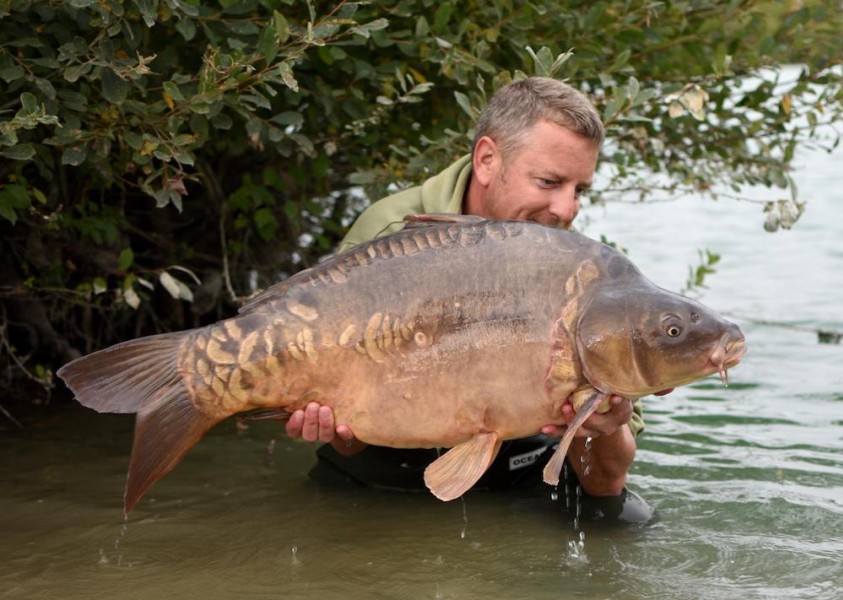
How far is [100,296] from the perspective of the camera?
A: 4250 millimetres

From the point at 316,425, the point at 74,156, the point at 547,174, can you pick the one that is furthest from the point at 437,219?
the point at 74,156

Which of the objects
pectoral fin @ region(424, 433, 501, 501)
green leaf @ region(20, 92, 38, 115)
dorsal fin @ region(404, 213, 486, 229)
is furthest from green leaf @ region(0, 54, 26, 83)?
pectoral fin @ region(424, 433, 501, 501)

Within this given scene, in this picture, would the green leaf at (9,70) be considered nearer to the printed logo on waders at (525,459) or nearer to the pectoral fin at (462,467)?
the pectoral fin at (462,467)

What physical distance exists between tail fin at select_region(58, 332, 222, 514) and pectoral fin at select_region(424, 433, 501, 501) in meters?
0.45

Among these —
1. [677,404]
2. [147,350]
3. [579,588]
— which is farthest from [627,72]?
[147,350]

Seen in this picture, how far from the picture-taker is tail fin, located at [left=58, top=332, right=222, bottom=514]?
250 cm

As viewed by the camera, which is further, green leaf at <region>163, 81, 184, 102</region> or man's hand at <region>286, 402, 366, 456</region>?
green leaf at <region>163, 81, 184, 102</region>

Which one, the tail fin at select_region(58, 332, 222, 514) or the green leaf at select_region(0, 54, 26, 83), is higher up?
the green leaf at select_region(0, 54, 26, 83)

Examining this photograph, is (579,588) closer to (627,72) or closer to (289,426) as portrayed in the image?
(289,426)

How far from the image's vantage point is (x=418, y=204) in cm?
335

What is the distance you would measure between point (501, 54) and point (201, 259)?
129 cm

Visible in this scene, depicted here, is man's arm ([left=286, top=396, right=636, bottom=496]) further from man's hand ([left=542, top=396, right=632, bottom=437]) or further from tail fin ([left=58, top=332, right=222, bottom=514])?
tail fin ([left=58, top=332, right=222, bottom=514])

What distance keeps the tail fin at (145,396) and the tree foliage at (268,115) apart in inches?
24.5

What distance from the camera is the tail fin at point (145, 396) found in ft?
8.20
